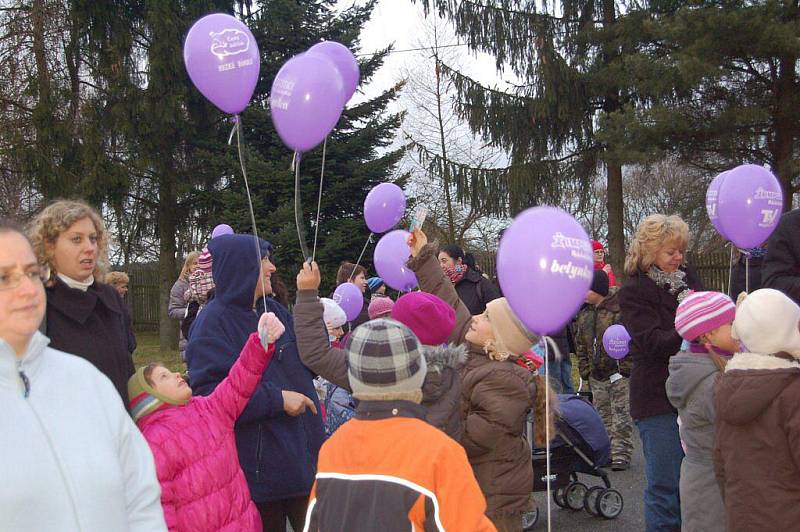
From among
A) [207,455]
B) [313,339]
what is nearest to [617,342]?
[313,339]

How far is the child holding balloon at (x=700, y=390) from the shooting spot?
11.8 ft

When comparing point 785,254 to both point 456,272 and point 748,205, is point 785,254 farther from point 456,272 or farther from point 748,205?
point 456,272

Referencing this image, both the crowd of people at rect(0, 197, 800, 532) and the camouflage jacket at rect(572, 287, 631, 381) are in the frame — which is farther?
the camouflage jacket at rect(572, 287, 631, 381)

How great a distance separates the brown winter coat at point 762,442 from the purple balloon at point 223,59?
9.41 ft

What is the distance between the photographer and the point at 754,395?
9.60ft

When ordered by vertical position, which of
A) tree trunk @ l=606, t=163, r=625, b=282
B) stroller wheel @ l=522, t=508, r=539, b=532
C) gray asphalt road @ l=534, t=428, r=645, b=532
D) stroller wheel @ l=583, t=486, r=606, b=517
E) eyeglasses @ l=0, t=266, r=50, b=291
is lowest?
gray asphalt road @ l=534, t=428, r=645, b=532

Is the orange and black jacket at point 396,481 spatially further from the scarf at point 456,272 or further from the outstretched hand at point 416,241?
the scarf at point 456,272

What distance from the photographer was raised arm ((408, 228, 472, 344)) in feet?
13.4

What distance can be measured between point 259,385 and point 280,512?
25.1 inches

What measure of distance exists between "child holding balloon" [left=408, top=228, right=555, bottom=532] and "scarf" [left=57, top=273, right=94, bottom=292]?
169cm

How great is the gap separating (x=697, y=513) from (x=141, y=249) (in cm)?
1830

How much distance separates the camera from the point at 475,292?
23.0 ft

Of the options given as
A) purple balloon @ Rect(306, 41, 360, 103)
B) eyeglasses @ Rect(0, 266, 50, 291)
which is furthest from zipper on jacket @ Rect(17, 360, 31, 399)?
purple balloon @ Rect(306, 41, 360, 103)

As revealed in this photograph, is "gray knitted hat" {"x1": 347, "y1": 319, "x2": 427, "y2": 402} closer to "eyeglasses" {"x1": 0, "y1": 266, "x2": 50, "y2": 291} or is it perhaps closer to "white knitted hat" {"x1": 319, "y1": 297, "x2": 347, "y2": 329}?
"eyeglasses" {"x1": 0, "y1": 266, "x2": 50, "y2": 291}
